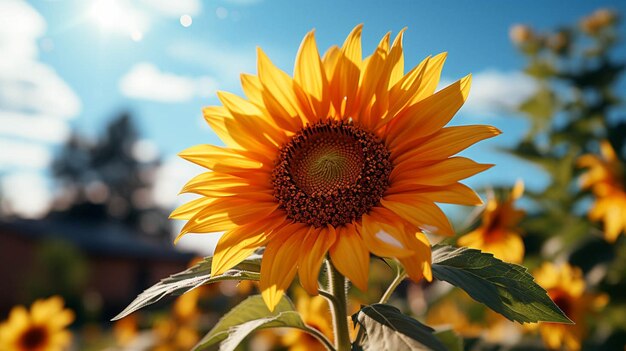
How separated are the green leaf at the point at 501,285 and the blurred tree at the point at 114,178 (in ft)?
162

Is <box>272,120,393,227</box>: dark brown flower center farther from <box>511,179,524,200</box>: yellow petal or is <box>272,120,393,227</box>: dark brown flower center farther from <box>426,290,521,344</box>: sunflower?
<box>511,179,524,200</box>: yellow petal

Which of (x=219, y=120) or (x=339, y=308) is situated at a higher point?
(x=219, y=120)

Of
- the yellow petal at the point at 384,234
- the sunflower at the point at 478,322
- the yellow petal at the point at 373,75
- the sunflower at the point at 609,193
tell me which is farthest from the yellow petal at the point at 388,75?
the sunflower at the point at 609,193

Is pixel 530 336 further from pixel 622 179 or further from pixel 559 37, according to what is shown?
pixel 559 37

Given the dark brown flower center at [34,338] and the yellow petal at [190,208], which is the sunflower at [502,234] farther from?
the dark brown flower center at [34,338]

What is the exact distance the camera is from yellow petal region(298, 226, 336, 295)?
1.05 meters

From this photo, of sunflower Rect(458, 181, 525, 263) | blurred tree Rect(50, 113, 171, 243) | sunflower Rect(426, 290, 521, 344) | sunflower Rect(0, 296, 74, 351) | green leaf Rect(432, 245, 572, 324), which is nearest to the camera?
green leaf Rect(432, 245, 572, 324)

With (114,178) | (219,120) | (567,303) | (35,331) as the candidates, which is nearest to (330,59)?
(219,120)

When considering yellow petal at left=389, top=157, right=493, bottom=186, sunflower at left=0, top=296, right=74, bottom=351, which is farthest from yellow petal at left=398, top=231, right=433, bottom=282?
sunflower at left=0, top=296, right=74, bottom=351

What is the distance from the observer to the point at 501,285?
1.09 m

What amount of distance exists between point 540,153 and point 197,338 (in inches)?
105

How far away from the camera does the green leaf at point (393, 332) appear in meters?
0.95

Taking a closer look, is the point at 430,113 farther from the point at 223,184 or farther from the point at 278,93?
the point at 223,184

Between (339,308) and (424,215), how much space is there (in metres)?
0.28
